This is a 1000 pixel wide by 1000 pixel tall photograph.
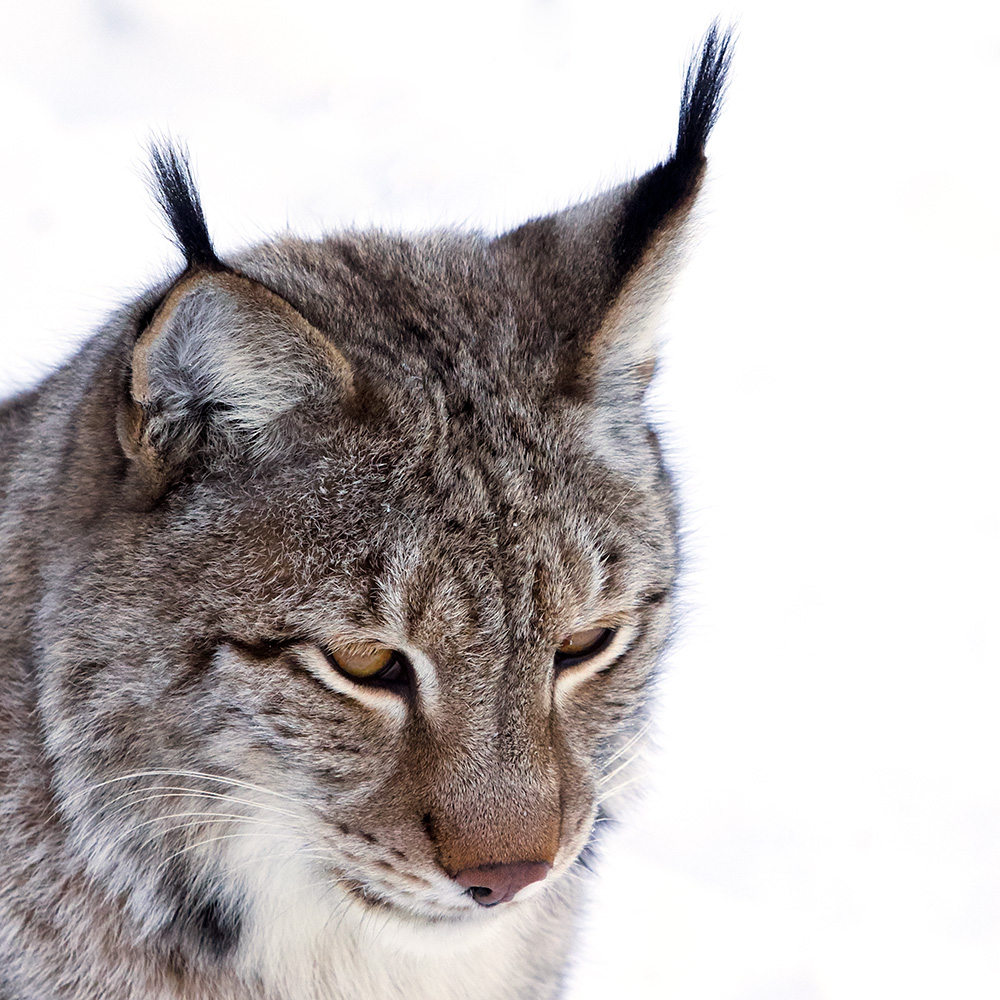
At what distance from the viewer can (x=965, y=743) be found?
150 inches

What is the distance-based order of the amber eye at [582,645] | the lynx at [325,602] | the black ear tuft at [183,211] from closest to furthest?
1. the black ear tuft at [183,211]
2. the lynx at [325,602]
3. the amber eye at [582,645]

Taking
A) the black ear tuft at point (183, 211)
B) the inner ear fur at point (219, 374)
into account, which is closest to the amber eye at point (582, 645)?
the inner ear fur at point (219, 374)

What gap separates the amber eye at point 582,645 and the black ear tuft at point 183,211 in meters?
0.88

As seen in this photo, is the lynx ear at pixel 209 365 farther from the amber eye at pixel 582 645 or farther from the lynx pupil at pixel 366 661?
the amber eye at pixel 582 645

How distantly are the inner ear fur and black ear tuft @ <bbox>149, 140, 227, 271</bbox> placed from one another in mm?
45

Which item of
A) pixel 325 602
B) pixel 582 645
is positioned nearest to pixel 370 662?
pixel 325 602

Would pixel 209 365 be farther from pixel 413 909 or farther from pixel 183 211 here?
pixel 413 909

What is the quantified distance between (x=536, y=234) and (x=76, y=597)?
4.01 feet

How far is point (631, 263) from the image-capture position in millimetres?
2104

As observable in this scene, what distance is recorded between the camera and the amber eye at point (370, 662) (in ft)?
6.26

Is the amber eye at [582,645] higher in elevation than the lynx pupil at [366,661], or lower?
lower

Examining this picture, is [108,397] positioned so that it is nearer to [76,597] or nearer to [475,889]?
[76,597]

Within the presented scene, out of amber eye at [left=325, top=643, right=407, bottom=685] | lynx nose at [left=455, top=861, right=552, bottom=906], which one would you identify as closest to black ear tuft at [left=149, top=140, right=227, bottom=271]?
amber eye at [left=325, top=643, right=407, bottom=685]

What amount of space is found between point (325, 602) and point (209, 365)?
1.45ft
